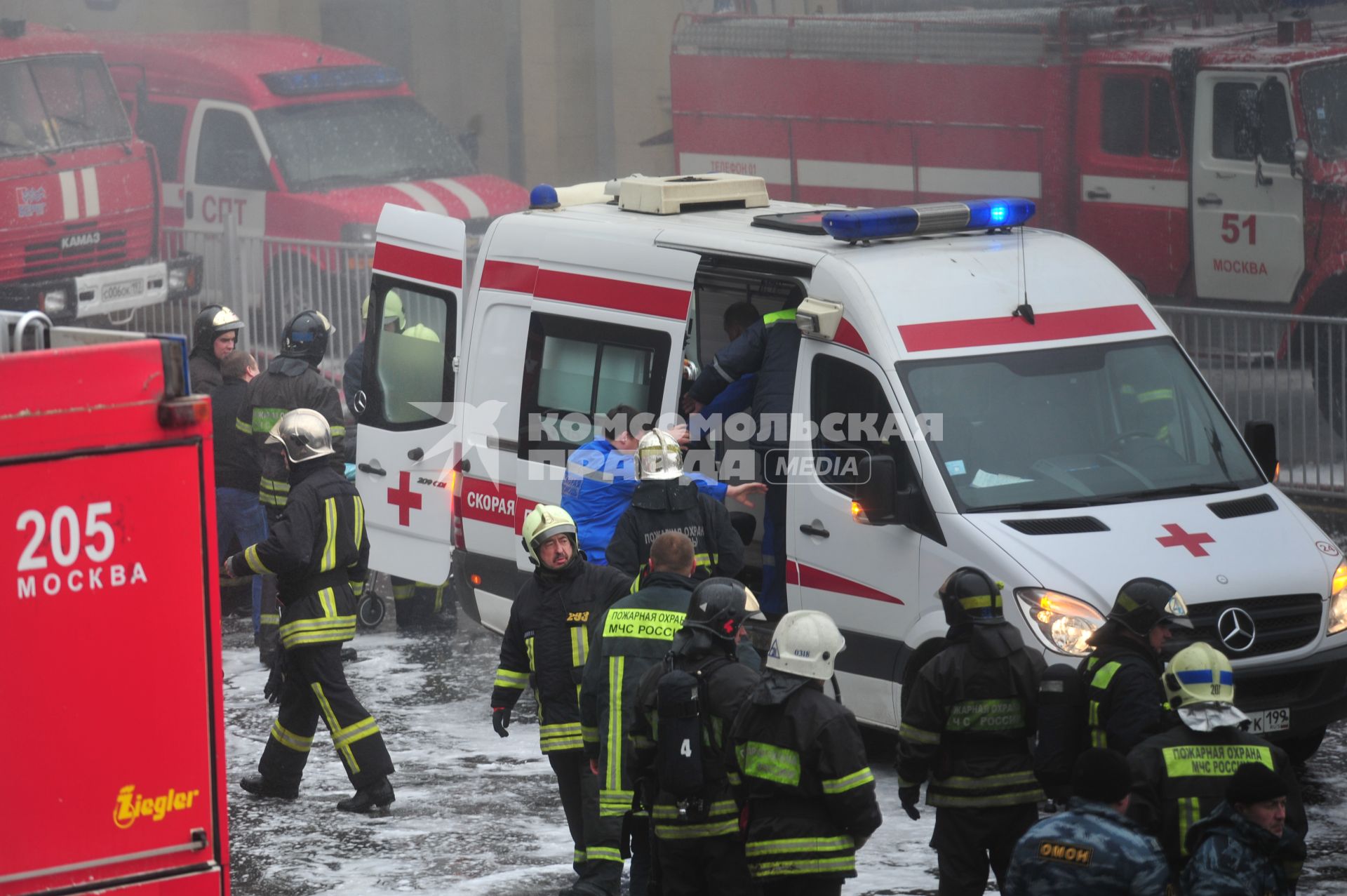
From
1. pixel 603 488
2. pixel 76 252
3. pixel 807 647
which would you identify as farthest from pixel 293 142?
pixel 807 647

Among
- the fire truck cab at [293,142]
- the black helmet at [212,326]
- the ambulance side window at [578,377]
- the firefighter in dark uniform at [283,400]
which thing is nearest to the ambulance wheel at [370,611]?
the firefighter in dark uniform at [283,400]

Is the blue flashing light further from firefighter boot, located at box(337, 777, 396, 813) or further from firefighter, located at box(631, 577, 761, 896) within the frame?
firefighter, located at box(631, 577, 761, 896)

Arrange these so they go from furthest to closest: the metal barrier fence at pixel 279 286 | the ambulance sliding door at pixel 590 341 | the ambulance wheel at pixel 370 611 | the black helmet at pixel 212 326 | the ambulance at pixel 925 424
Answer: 1. the metal barrier fence at pixel 279 286
2. the ambulance wheel at pixel 370 611
3. the black helmet at pixel 212 326
4. the ambulance sliding door at pixel 590 341
5. the ambulance at pixel 925 424

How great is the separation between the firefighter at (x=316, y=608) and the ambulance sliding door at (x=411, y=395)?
1.82m

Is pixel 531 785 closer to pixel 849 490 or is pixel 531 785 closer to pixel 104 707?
pixel 849 490

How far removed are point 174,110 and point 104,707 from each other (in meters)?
15.4

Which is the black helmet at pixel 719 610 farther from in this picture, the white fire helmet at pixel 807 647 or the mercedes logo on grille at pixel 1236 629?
the mercedes logo on grille at pixel 1236 629

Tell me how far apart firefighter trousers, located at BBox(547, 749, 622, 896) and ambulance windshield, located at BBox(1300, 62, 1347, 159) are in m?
9.16

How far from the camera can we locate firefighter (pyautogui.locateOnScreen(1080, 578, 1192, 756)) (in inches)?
223

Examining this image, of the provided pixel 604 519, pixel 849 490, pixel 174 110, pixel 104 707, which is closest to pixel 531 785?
pixel 604 519

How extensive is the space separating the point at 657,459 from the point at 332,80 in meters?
11.9

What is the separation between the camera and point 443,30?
84.8 feet

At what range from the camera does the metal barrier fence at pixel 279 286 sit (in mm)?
15750

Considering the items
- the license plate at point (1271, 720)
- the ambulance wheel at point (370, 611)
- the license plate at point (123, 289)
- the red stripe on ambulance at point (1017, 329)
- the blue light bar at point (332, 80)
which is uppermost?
the blue light bar at point (332, 80)
